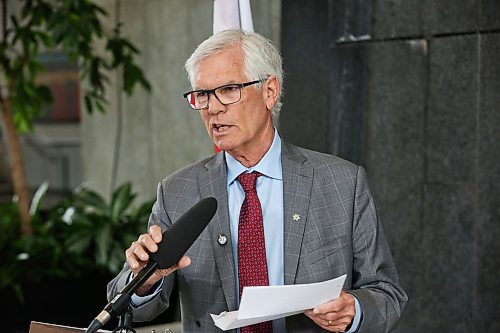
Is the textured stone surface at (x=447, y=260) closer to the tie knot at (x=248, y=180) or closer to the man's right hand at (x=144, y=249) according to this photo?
the tie knot at (x=248, y=180)

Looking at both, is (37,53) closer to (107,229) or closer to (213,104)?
(107,229)

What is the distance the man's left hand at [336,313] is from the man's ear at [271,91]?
0.50 metres

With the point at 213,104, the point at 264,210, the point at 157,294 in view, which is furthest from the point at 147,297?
the point at 213,104

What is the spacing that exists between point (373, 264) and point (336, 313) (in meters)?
0.25

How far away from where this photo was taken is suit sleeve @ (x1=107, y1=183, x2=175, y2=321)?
6.64 feet

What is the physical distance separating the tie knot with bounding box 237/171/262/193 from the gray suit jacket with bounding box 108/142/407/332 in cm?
5

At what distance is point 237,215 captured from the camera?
83.5 inches

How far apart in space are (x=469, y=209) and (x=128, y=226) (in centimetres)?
278

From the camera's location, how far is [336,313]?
189 centimetres

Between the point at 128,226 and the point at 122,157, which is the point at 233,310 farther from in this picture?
the point at 122,157

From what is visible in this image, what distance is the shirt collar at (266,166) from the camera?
7.03ft

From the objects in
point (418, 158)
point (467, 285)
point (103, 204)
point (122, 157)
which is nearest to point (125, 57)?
point (103, 204)

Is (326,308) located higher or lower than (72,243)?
higher

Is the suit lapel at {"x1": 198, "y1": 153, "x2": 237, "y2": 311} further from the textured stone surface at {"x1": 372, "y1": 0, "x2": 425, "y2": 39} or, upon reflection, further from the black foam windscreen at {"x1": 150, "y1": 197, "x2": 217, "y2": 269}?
the textured stone surface at {"x1": 372, "y1": 0, "x2": 425, "y2": 39}
